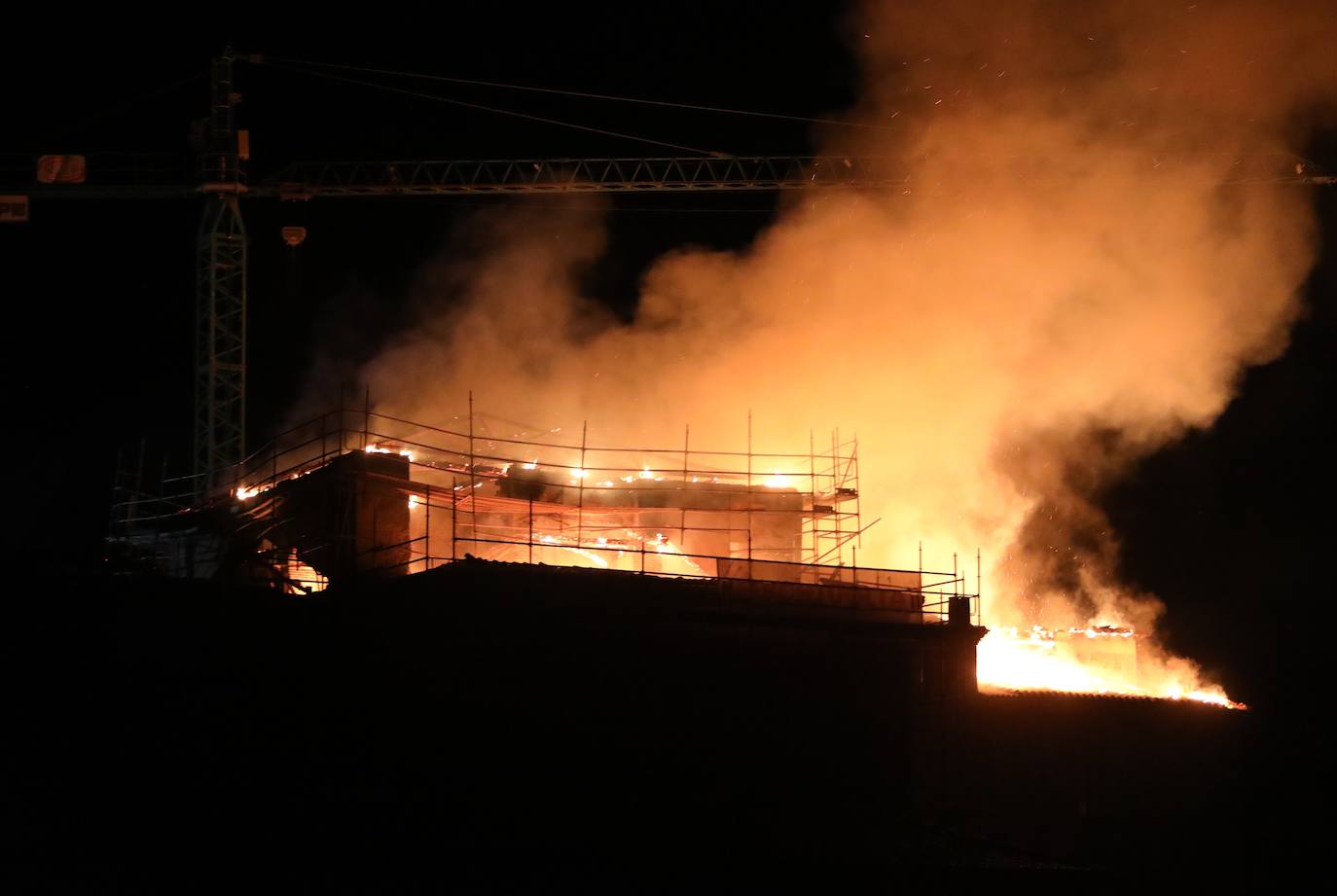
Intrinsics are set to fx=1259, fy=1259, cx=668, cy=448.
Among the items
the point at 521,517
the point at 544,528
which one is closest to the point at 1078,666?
the point at 544,528

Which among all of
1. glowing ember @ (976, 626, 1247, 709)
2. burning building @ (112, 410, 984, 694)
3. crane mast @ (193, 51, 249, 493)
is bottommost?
glowing ember @ (976, 626, 1247, 709)

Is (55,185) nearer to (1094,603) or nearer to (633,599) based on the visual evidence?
(633,599)

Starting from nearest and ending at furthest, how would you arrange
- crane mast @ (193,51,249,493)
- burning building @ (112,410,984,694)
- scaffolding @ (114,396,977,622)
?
burning building @ (112,410,984,694) → scaffolding @ (114,396,977,622) → crane mast @ (193,51,249,493)

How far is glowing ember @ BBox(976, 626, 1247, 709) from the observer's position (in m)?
27.4

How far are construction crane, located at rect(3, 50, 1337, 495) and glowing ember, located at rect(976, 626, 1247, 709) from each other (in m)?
12.0

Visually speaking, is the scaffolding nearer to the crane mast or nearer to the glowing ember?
the crane mast

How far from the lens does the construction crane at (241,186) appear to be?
30172mm

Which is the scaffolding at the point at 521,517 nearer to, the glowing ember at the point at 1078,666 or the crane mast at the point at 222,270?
the crane mast at the point at 222,270

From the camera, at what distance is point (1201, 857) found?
2302 cm

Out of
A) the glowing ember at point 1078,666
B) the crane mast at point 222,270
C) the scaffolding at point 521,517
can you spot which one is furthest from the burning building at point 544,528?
the crane mast at point 222,270

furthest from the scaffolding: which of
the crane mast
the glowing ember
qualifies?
the glowing ember

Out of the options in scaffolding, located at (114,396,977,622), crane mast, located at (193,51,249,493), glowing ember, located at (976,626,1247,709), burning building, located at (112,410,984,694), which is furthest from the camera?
crane mast, located at (193,51,249,493)

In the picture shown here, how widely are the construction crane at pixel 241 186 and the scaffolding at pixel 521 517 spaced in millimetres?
2925

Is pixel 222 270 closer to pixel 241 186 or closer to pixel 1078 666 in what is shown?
pixel 241 186
